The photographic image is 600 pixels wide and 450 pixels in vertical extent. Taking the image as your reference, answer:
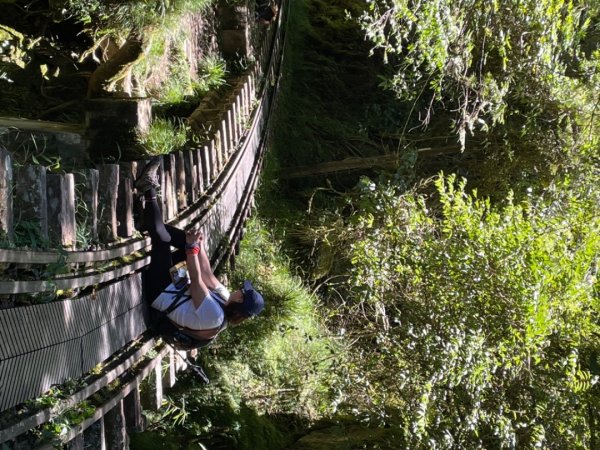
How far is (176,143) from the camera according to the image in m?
6.48

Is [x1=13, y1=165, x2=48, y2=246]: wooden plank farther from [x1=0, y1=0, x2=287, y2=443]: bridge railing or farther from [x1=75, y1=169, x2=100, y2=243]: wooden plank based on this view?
[x1=75, y1=169, x2=100, y2=243]: wooden plank

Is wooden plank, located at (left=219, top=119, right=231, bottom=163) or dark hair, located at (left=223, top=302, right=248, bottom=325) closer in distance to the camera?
dark hair, located at (left=223, top=302, right=248, bottom=325)

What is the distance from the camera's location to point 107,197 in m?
4.46

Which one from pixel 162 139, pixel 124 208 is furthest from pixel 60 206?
pixel 162 139

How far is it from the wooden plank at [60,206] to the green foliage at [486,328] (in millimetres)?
3349

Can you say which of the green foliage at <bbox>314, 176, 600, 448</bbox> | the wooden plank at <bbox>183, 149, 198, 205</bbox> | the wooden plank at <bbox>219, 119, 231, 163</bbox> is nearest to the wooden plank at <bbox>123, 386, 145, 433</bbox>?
the wooden plank at <bbox>183, 149, 198, 205</bbox>

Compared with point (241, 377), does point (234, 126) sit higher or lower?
higher

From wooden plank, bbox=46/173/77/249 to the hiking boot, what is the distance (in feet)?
3.55

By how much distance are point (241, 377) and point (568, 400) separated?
3.48 m

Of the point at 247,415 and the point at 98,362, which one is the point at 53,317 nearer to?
the point at 98,362

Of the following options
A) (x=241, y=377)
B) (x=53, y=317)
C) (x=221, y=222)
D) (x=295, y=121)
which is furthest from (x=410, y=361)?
(x=295, y=121)

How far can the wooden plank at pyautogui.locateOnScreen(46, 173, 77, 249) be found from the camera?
3.69m

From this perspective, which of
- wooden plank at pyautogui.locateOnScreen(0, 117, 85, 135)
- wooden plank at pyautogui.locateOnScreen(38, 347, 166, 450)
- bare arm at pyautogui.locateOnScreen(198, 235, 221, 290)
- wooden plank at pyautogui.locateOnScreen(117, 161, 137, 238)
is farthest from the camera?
wooden plank at pyautogui.locateOnScreen(0, 117, 85, 135)

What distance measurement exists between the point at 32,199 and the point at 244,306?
183 cm
